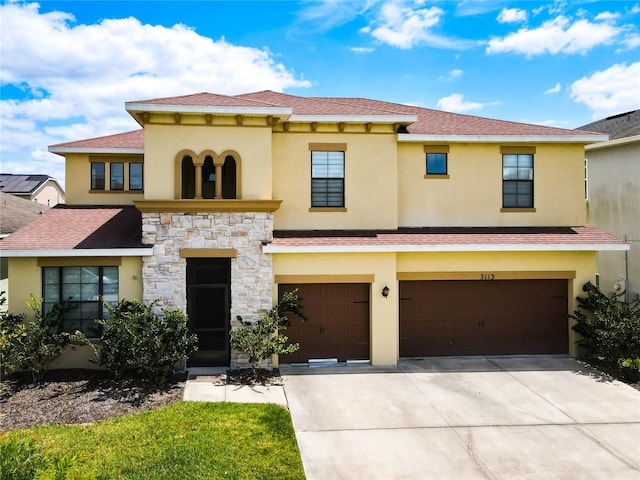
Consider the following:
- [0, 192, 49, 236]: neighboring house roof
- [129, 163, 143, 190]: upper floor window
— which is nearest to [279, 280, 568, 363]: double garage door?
[129, 163, 143, 190]: upper floor window

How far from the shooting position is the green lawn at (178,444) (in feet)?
23.6

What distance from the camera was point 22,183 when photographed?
35.1 metres

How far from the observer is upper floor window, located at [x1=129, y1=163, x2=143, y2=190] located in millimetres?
15836

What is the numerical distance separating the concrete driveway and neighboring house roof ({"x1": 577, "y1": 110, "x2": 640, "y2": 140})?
8.98 meters

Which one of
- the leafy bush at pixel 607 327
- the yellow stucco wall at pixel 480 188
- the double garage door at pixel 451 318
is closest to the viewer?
the leafy bush at pixel 607 327

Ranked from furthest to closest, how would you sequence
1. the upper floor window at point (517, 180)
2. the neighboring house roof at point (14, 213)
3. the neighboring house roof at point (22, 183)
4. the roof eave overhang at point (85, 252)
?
the neighboring house roof at point (22, 183) < the neighboring house roof at point (14, 213) < the upper floor window at point (517, 180) < the roof eave overhang at point (85, 252)

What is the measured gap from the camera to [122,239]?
12.6 meters

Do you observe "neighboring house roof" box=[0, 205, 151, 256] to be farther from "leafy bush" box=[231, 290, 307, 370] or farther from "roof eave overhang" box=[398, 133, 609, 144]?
"roof eave overhang" box=[398, 133, 609, 144]

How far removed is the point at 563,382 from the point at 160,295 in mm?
10314

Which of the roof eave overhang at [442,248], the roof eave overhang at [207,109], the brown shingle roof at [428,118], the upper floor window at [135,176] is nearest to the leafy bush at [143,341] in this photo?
the roof eave overhang at [442,248]

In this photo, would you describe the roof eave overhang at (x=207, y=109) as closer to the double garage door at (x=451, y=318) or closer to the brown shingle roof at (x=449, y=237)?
the brown shingle roof at (x=449, y=237)

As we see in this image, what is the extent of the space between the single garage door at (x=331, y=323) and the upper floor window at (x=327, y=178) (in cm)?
246

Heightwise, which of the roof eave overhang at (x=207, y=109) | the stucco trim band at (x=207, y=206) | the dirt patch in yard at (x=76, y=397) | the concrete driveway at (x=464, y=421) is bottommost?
the concrete driveway at (x=464, y=421)

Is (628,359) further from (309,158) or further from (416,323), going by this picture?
(309,158)
